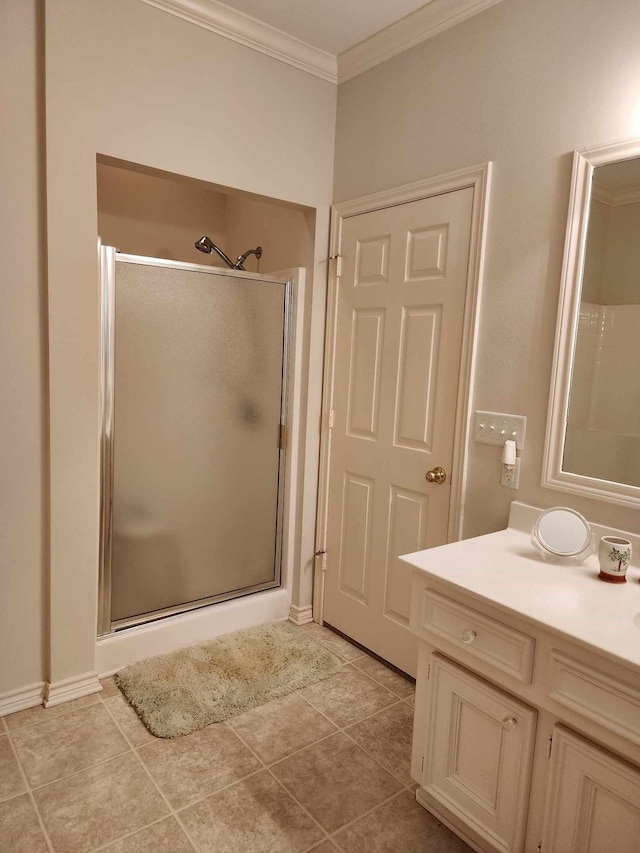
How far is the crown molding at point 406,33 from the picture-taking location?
202cm

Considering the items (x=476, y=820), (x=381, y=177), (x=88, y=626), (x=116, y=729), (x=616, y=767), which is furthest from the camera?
(x=381, y=177)

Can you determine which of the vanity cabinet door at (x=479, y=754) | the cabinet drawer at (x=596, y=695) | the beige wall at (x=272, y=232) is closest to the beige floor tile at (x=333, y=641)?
the vanity cabinet door at (x=479, y=754)

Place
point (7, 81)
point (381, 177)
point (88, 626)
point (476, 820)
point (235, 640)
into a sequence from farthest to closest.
→ point (235, 640), point (381, 177), point (88, 626), point (7, 81), point (476, 820)

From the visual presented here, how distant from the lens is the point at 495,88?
1955 mm

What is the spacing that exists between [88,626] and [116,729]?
15.3 inches

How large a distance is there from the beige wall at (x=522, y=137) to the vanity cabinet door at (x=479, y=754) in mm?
638

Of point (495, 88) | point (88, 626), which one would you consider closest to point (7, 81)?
point (495, 88)

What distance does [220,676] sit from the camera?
2.29 meters

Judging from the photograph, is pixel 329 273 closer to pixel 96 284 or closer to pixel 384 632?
pixel 96 284

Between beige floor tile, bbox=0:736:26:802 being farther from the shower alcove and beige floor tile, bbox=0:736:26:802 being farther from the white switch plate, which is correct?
the white switch plate

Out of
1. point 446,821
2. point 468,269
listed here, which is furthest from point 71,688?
point 468,269

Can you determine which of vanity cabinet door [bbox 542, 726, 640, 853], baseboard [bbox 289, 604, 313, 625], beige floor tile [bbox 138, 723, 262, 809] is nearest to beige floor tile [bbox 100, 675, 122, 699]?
beige floor tile [bbox 138, 723, 262, 809]

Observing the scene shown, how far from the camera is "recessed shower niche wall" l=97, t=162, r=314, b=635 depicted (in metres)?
2.26

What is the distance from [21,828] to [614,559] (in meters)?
1.75
